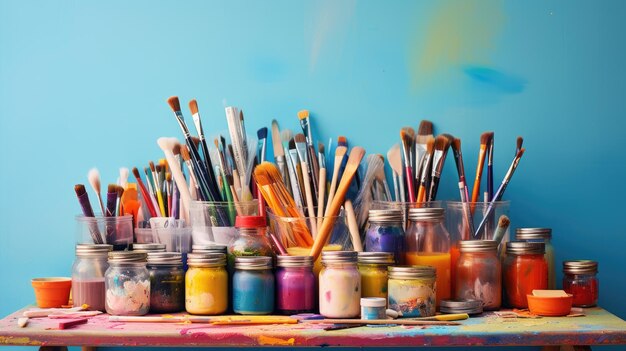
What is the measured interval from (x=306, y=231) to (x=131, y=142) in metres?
0.50

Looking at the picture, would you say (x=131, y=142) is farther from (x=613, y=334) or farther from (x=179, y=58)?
(x=613, y=334)

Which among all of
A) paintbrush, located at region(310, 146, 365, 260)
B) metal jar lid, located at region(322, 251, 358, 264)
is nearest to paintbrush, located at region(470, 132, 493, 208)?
paintbrush, located at region(310, 146, 365, 260)

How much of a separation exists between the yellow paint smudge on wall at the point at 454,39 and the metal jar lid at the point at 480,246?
436 mm

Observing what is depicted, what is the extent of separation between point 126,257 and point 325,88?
63 centimetres

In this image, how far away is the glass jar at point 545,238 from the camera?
1825 mm

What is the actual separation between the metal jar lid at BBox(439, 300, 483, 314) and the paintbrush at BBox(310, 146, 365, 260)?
0.27 m

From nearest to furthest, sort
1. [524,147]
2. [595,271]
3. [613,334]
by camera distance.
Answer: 1. [613,334]
2. [595,271]
3. [524,147]

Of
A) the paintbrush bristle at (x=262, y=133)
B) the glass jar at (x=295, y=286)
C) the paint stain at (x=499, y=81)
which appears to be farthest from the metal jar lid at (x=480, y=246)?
the paintbrush bristle at (x=262, y=133)

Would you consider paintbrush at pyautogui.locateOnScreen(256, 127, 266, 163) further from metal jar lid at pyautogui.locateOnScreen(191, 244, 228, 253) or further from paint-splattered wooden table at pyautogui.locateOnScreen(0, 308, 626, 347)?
paint-splattered wooden table at pyautogui.locateOnScreen(0, 308, 626, 347)

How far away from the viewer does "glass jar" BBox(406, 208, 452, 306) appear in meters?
1.75

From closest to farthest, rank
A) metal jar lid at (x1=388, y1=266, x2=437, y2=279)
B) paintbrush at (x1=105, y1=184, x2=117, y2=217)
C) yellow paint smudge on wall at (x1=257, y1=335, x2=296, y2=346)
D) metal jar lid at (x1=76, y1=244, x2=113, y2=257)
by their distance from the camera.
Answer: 1. yellow paint smudge on wall at (x1=257, y1=335, x2=296, y2=346)
2. metal jar lid at (x1=388, y1=266, x2=437, y2=279)
3. metal jar lid at (x1=76, y1=244, x2=113, y2=257)
4. paintbrush at (x1=105, y1=184, x2=117, y2=217)

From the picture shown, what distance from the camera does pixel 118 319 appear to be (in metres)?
1.62

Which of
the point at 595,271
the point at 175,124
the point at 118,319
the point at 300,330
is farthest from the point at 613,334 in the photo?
the point at 175,124

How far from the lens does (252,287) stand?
1.65 metres
